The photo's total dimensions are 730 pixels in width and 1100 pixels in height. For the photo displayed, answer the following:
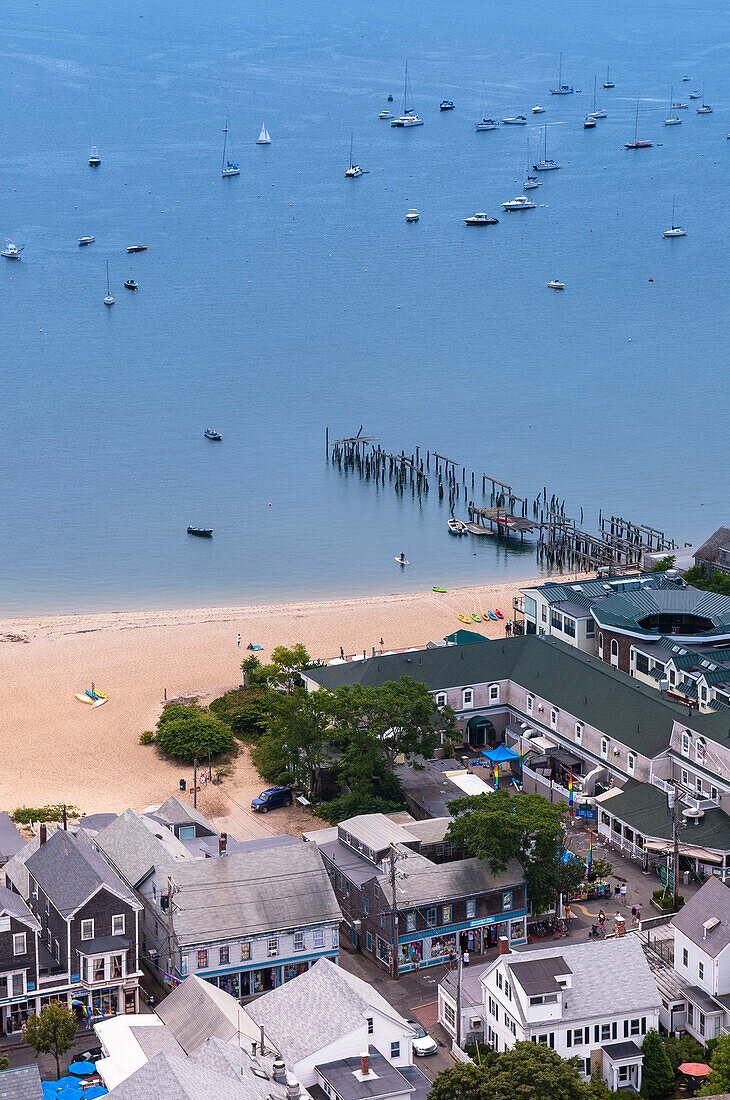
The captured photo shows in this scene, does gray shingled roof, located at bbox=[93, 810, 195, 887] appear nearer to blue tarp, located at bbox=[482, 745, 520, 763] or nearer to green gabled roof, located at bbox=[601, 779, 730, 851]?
blue tarp, located at bbox=[482, 745, 520, 763]

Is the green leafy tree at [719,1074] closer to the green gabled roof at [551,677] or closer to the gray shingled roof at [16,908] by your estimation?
the green gabled roof at [551,677]

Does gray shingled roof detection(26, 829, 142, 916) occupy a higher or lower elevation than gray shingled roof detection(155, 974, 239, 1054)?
higher

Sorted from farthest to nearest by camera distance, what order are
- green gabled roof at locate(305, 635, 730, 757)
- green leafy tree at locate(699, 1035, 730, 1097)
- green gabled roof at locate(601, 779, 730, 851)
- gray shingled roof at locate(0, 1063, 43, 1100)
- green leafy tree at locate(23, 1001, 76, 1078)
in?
green gabled roof at locate(305, 635, 730, 757) < green gabled roof at locate(601, 779, 730, 851) < green leafy tree at locate(23, 1001, 76, 1078) < green leafy tree at locate(699, 1035, 730, 1097) < gray shingled roof at locate(0, 1063, 43, 1100)

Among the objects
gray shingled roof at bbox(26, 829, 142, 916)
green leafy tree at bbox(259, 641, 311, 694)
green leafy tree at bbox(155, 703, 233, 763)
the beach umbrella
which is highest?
gray shingled roof at bbox(26, 829, 142, 916)

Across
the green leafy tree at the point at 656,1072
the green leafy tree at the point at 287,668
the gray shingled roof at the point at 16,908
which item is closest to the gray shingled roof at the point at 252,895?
the gray shingled roof at the point at 16,908

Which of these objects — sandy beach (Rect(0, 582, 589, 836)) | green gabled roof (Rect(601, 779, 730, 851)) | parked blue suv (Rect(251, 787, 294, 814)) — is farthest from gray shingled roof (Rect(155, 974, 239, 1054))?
green gabled roof (Rect(601, 779, 730, 851))

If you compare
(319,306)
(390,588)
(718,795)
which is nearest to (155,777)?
(718,795)

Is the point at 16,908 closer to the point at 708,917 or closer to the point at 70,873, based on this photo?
the point at 70,873
